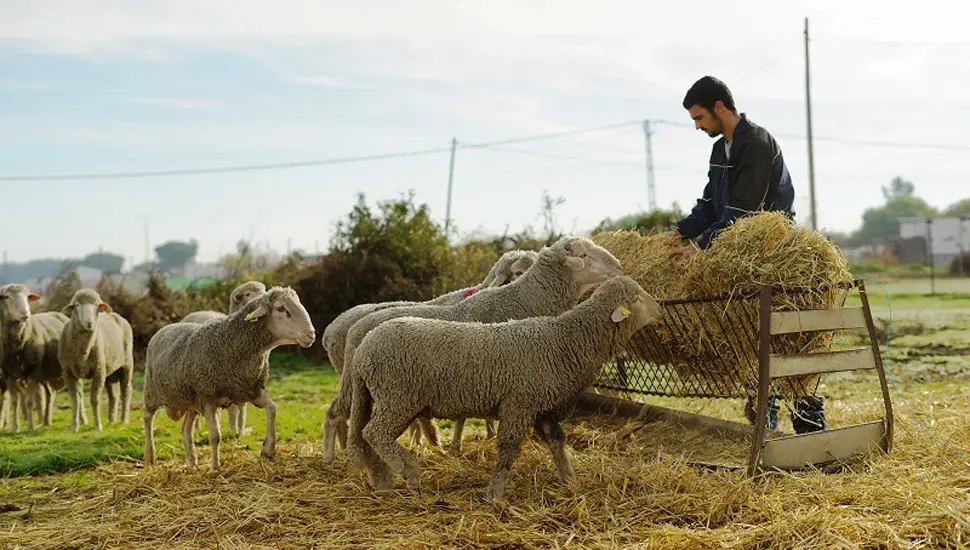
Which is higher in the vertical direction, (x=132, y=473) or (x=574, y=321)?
(x=574, y=321)

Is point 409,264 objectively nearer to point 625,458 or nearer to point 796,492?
point 625,458

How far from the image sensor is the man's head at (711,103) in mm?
7059

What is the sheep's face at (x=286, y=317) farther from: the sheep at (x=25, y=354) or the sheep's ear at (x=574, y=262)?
the sheep at (x=25, y=354)

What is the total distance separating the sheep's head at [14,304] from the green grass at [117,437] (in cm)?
144

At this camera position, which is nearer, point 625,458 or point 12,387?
point 625,458

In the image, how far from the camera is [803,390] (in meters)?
6.71

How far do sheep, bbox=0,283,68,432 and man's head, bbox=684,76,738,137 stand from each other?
8.82 m

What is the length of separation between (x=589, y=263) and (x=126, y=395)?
7.07 metres

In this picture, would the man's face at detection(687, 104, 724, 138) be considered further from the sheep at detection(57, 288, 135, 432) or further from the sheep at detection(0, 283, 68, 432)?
the sheep at detection(0, 283, 68, 432)

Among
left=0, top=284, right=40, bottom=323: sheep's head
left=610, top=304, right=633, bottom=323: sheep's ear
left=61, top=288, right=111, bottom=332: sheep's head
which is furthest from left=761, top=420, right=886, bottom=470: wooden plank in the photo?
left=0, top=284, right=40, bottom=323: sheep's head

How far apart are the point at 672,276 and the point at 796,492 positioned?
1.98 metres

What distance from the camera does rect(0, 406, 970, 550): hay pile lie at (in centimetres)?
495

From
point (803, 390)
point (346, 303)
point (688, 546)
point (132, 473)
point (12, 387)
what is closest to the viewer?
point (688, 546)

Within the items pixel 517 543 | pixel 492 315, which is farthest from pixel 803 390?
pixel 517 543
